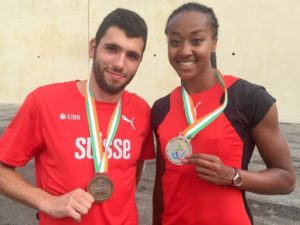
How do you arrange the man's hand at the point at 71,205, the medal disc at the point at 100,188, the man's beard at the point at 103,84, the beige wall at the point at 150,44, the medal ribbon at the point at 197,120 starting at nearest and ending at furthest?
the man's hand at the point at 71,205
the medal disc at the point at 100,188
the medal ribbon at the point at 197,120
the man's beard at the point at 103,84
the beige wall at the point at 150,44

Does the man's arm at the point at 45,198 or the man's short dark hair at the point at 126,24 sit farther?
the man's short dark hair at the point at 126,24

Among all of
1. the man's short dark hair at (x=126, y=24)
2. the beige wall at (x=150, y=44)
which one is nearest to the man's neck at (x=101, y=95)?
the man's short dark hair at (x=126, y=24)

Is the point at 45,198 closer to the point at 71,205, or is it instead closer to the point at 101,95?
the point at 71,205

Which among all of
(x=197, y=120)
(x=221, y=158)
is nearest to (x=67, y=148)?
(x=197, y=120)

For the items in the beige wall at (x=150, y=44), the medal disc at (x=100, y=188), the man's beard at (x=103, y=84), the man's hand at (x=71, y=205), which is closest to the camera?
the man's hand at (x=71, y=205)

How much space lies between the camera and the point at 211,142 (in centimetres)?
184

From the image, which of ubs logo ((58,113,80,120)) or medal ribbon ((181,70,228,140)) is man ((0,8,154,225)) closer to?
ubs logo ((58,113,80,120))

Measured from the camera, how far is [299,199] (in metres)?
4.85

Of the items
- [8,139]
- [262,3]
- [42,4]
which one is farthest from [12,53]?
[8,139]

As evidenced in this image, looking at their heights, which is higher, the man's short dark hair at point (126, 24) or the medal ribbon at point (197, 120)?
the man's short dark hair at point (126, 24)

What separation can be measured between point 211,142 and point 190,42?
1.77 feet

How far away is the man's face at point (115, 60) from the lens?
6.37 feet

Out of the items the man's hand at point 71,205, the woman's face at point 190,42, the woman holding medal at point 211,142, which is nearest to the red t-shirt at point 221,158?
the woman holding medal at point 211,142

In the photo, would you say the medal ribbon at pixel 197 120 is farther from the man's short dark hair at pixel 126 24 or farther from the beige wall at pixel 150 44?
the beige wall at pixel 150 44
